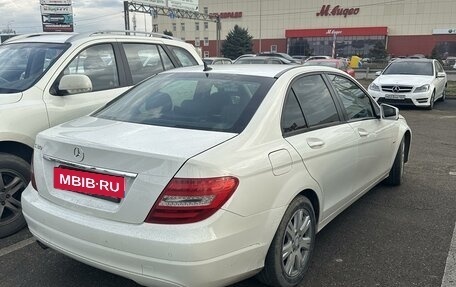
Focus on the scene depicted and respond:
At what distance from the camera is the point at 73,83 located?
13.5 feet

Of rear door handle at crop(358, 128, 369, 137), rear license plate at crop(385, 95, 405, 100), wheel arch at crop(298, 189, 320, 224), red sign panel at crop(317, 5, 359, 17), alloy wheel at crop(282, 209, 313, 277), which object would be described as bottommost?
rear license plate at crop(385, 95, 405, 100)

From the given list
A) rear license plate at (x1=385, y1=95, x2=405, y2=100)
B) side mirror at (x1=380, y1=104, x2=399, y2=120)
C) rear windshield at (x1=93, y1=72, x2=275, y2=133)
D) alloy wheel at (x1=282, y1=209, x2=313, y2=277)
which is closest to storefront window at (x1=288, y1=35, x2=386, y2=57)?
rear license plate at (x1=385, y1=95, x2=405, y2=100)

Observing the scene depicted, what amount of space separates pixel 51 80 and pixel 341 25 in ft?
230

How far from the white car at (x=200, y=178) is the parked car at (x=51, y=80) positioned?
33.2 inches

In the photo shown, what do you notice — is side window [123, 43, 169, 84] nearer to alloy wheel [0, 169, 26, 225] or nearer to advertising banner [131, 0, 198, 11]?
alloy wheel [0, 169, 26, 225]

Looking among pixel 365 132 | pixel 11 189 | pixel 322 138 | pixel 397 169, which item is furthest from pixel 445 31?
pixel 11 189

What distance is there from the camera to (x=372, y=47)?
64938 millimetres

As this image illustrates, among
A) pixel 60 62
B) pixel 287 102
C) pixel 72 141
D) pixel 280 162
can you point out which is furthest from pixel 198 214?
pixel 60 62

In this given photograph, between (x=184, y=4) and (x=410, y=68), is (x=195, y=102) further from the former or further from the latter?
(x=184, y=4)

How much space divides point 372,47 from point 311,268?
6673cm

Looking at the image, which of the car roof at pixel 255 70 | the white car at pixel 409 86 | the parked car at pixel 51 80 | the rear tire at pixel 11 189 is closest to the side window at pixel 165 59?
the parked car at pixel 51 80

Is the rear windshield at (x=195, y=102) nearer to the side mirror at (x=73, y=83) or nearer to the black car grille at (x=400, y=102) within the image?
the side mirror at (x=73, y=83)

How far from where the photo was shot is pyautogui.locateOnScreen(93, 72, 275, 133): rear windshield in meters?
2.95

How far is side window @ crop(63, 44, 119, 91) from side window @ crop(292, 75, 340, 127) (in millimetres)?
2279
